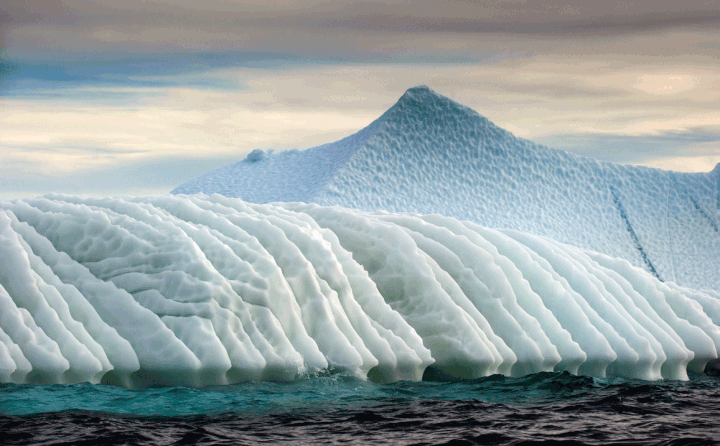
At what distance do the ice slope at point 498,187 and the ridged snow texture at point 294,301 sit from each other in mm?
7212

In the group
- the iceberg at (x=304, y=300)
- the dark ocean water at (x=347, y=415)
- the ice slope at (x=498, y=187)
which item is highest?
the ice slope at (x=498, y=187)

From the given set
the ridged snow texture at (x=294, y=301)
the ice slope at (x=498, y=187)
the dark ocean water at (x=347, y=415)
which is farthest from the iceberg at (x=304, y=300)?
the ice slope at (x=498, y=187)

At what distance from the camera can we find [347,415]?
6633 millimetres

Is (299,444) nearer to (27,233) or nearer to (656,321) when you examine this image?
(27,233)

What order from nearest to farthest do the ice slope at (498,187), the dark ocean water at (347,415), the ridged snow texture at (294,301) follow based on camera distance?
the dark ocean water at (347,415)
the ridged snow texture at (294,301)
the ice slope at (498,187)

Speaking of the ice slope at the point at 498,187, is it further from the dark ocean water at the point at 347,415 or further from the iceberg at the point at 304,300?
the dark ocean water at the point at 347,415

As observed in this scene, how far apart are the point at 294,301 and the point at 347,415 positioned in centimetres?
200

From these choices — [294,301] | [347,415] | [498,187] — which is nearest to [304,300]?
[294,301]

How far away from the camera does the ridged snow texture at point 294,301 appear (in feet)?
24.5

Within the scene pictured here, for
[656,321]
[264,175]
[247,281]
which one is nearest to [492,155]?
[264,175]

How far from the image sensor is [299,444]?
5699 mm

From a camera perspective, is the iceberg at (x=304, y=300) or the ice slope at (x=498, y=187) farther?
the ice slope at (x=498, y=187)

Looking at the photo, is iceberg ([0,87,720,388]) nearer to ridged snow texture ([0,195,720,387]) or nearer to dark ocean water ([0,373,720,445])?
ridged snow texture ([0,195,720,387])

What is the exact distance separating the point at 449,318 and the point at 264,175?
43.1 ft
